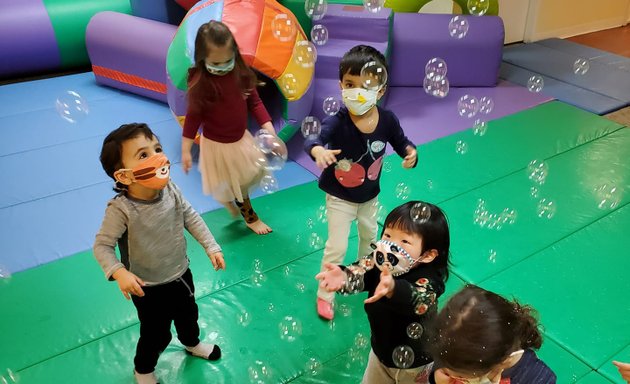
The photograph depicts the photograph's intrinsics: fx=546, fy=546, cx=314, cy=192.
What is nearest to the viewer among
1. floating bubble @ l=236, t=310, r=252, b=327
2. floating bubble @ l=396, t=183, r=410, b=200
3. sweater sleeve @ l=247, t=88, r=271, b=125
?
floating bubble @ l=236, t=310, r=252, b=327

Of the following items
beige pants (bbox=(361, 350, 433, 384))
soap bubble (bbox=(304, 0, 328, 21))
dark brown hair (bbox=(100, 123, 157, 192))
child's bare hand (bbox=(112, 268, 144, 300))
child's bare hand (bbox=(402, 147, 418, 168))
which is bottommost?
beige pants (bbox=(361, 350, 433, 384))

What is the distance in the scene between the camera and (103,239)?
194 centimetres

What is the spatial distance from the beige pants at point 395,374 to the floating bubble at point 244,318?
870 mm

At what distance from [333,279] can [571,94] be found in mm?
4770

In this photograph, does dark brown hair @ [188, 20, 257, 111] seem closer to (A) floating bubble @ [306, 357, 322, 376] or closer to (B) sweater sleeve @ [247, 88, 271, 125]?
(B) sweater sleeve @ [247, 88, 271, 125]

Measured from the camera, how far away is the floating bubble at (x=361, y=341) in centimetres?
256

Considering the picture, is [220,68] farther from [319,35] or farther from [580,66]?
[580,66]

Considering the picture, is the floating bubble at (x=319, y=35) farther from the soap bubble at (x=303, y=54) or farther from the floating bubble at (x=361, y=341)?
the floating bubble at (x=361, y=341)

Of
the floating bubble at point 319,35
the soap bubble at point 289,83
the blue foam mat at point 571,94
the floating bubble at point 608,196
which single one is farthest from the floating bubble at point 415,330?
the blue foam mat at point 571,94

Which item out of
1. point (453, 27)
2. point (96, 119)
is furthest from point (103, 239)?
point (453, 27)

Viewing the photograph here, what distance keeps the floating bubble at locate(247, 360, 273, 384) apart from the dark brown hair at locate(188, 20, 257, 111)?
4.53ft

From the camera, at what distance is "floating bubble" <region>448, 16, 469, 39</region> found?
524cm

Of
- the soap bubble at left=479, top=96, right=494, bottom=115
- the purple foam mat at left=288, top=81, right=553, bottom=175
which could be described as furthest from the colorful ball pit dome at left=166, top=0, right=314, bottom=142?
the soap bubble at left=479, top=96, right=494, bottom=115

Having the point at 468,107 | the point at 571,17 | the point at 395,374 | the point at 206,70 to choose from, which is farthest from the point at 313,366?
the point at 571,17
